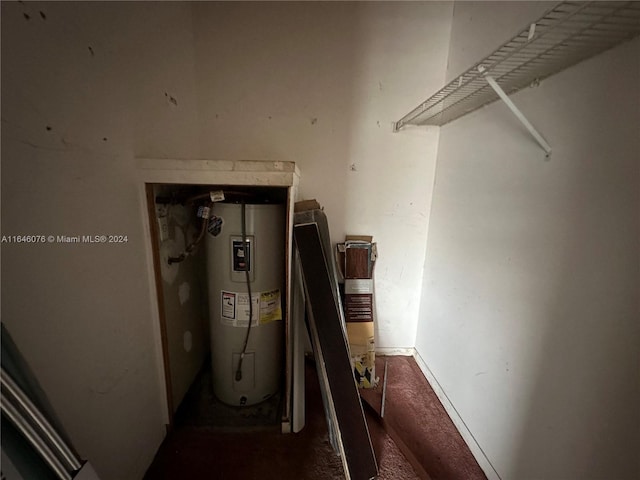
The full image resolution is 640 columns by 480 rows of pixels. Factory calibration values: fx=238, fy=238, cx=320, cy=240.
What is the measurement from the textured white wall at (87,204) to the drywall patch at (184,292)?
28 centimetres

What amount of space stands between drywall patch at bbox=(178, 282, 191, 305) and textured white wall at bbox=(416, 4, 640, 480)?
1.52 m

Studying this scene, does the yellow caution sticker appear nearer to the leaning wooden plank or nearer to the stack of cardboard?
the leaning wooden plank

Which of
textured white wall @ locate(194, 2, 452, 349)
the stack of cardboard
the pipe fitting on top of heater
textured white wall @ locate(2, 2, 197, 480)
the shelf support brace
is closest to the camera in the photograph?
textured white wall @ locate(2, 2, 197, 480)

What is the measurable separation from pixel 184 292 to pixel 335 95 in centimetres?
148

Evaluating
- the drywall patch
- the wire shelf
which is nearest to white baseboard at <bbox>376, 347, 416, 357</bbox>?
the drywall patch

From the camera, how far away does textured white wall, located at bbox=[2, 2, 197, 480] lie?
0.56 m

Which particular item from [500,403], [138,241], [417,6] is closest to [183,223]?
[138,241]

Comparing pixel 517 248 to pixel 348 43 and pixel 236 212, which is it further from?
pixel 348 43

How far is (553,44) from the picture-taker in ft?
2.34

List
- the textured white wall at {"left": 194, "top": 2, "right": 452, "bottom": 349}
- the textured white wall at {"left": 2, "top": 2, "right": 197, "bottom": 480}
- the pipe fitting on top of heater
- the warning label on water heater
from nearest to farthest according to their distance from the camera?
1. the textured white wall at {"left": 2, "top": 2, "right": 197, "bottom": 480}
2. the pipe fitting on top of heater
3. the warning label on water heater
4. the textured white wall at {"left": 194, "top": 2, "right": 452, "bottom": 349}

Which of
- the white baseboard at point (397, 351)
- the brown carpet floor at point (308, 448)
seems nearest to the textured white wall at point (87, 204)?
the brown carpet floor at point (308, 448)

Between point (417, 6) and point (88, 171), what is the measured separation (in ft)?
6.08

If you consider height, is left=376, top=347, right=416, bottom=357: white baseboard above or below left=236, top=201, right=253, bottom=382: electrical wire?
below

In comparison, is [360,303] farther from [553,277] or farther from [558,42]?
[558,42]
